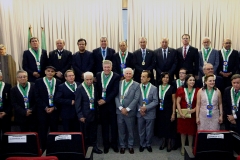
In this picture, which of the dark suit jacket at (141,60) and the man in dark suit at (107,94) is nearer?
the man in dark suit at (107,94)

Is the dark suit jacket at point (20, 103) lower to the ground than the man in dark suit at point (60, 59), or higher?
lower

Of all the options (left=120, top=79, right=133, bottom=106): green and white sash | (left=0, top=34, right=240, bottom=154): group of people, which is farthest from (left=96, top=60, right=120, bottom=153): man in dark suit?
(left=120, top=79, right=133, bottom=106): green and white sash

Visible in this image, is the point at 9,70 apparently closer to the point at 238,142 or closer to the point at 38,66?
the point at 38,66

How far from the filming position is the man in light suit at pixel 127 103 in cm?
421

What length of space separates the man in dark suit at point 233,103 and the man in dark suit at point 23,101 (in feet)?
10.5

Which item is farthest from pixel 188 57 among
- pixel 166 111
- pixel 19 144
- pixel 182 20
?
pixel 19 144

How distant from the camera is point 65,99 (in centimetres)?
417

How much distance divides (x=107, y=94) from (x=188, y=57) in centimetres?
199

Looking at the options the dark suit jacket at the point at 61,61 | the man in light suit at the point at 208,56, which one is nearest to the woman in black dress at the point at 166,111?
the man in light suit at the point at 208,56

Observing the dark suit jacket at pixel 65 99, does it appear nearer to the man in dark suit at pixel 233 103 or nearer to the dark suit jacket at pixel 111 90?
the dark suit jacket at pixel 111 90

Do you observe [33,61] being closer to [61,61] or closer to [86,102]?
[61,61]

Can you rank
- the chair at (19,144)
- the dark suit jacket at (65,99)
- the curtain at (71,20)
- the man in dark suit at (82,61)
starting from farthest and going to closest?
the curtain at (71,20)
the man in dark suit at (82,61)
the dark suit jacket at (65,99)
the chair at (19,144)

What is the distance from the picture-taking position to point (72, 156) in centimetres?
289

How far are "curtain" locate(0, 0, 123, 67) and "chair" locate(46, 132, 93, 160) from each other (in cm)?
493
